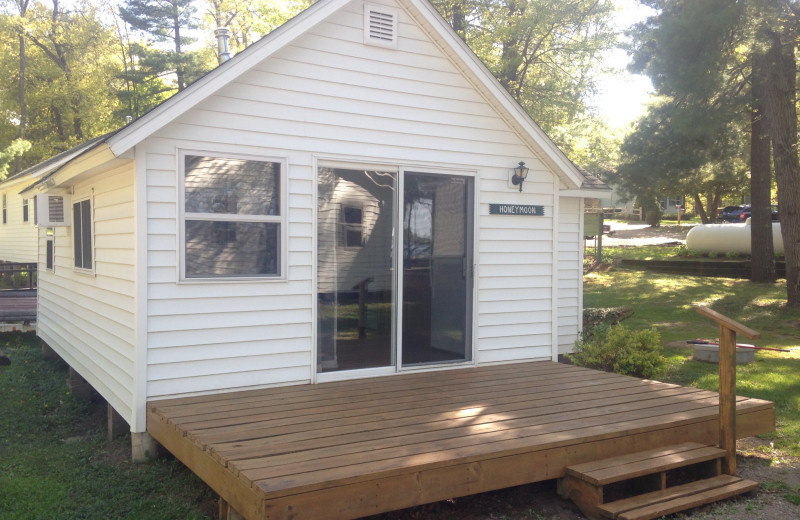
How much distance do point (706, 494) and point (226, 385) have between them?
3.74 metres

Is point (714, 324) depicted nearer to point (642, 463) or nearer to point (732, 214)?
point (642, 463)

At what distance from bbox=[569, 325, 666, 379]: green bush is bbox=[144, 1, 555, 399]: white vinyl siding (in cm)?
106

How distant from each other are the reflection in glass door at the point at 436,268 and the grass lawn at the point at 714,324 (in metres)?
3.11

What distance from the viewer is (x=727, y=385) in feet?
16.0

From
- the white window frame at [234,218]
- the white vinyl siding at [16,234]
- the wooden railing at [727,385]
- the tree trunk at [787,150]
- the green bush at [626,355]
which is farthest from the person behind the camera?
the white vinyl siding at [16,234]

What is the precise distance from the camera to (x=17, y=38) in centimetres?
2861

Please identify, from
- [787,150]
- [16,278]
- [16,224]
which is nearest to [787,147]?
[787,150]

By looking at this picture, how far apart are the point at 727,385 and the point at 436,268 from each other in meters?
2.88

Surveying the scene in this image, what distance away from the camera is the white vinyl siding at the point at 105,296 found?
18.1 feet

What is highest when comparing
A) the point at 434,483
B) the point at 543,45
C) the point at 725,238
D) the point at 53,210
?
the point at 543,45

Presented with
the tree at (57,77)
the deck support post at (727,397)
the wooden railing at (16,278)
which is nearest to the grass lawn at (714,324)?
the deck support post at (727,397)

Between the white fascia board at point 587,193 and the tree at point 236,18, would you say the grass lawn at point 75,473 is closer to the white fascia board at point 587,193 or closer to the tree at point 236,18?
the white fascia board at point 587,193

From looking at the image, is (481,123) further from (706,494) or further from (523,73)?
(523,73)

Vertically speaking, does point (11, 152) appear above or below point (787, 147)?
above
